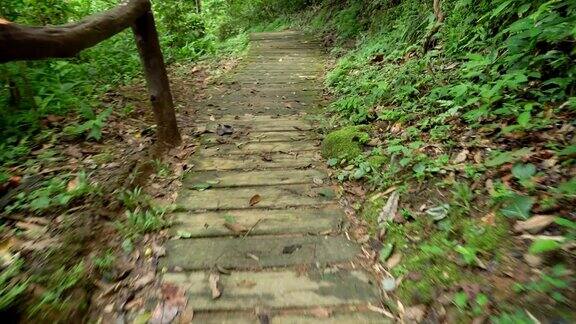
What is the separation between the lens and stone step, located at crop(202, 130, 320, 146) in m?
4.48

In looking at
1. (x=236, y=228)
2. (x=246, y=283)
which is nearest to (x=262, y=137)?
(x=236, y=228)

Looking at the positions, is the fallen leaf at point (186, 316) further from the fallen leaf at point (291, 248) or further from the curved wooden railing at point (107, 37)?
the curved wooden railing at point (107, 37)

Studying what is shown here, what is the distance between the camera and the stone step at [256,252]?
2.56m

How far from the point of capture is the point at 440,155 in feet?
9.84

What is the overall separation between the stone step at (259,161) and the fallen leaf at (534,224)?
207cm

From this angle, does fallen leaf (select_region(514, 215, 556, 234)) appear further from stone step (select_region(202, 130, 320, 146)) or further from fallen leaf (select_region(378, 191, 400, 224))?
stone step (select_region(202, 130, 320, 146))

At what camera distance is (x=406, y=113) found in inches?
155

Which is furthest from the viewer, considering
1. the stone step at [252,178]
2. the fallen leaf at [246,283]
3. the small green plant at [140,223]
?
the stone step at [252,178]

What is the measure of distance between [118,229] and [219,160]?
1424 millimetres

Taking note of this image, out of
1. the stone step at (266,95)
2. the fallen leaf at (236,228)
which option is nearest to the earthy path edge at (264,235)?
the fallen leaf at (236,228)

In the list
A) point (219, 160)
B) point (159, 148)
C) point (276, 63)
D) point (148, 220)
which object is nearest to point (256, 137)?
point (219, 160)

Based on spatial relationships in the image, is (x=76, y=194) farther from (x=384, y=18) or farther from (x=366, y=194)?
(x=384, y=18)

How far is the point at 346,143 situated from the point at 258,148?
0.99 m

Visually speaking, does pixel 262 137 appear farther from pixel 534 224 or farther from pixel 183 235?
pixel 534 224
